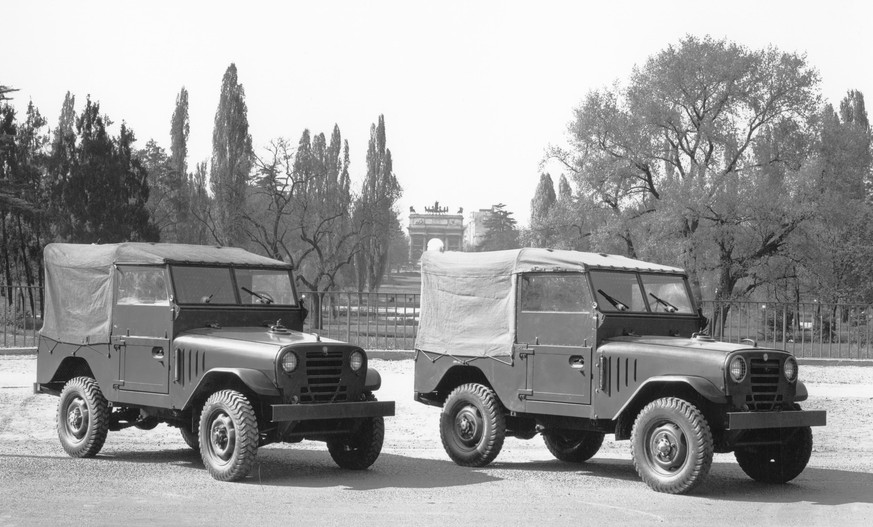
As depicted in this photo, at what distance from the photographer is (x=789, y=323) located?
93.5 feet

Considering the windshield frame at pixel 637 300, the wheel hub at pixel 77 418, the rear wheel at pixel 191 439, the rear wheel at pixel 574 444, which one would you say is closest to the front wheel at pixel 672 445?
the windshield frame at pixel 637 300

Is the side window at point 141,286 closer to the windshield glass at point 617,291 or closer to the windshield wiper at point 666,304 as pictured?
the windshield glass at point 617,291

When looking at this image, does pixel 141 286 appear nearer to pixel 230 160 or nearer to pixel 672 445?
pixel 672 445

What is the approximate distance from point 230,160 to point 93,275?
1899 inches

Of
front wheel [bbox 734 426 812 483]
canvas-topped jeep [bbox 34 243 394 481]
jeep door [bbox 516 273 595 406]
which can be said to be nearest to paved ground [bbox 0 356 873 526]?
front wheel [bbox 734 426 812 483]

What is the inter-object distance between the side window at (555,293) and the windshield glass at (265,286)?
8.60 feet

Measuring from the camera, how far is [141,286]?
1213cm

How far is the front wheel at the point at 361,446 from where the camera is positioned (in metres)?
11.6

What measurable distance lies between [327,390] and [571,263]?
9.07 ft

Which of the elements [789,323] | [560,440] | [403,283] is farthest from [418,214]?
[560,440]

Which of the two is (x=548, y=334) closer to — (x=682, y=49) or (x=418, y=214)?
(x=682, y=49)

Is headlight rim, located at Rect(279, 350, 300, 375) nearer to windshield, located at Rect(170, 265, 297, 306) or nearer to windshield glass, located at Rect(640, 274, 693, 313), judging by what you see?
windshield, located at Rect(170, 265, 297, 306)

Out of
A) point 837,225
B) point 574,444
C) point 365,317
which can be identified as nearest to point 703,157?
point 837,225

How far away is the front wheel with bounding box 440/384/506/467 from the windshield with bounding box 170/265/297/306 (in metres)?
2.15
